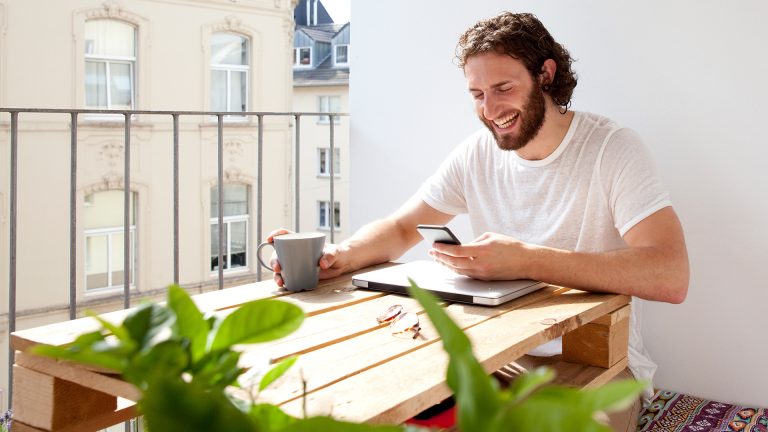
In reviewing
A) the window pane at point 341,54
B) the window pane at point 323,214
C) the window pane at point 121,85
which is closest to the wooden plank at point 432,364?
the window pane at point 121,85

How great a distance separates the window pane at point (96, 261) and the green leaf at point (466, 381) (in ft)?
48.9

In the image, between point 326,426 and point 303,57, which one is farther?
point 303,57

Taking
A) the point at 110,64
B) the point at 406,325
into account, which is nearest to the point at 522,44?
the point at 406,325

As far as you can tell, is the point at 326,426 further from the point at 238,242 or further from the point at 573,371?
the point at 238,242

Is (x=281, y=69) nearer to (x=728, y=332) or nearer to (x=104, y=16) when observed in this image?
(x=104, y=16)

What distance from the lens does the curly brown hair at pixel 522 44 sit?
6.24 ft

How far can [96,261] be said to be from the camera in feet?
47.7

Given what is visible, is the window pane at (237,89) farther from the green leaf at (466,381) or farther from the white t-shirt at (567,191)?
the green leaf at (466,381)

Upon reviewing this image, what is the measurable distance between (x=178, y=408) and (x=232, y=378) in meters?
0.08

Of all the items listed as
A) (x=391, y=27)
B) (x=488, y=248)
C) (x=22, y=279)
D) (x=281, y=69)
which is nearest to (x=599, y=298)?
(x=488, y=248)

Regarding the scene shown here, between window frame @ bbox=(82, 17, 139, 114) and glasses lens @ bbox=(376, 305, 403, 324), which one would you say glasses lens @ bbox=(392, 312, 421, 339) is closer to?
glasses lens @ bbox=(376, 305, 403, 324)

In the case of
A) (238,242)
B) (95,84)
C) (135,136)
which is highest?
(95,84)

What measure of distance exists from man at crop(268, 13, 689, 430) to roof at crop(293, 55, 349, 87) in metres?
19.3

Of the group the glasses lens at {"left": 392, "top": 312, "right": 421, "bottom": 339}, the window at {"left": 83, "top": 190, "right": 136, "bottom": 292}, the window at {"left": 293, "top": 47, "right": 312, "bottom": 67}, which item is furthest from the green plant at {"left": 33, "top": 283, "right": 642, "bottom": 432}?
the window at {"left": 293, "top": 47, "right": 312, "bottom": 67}
